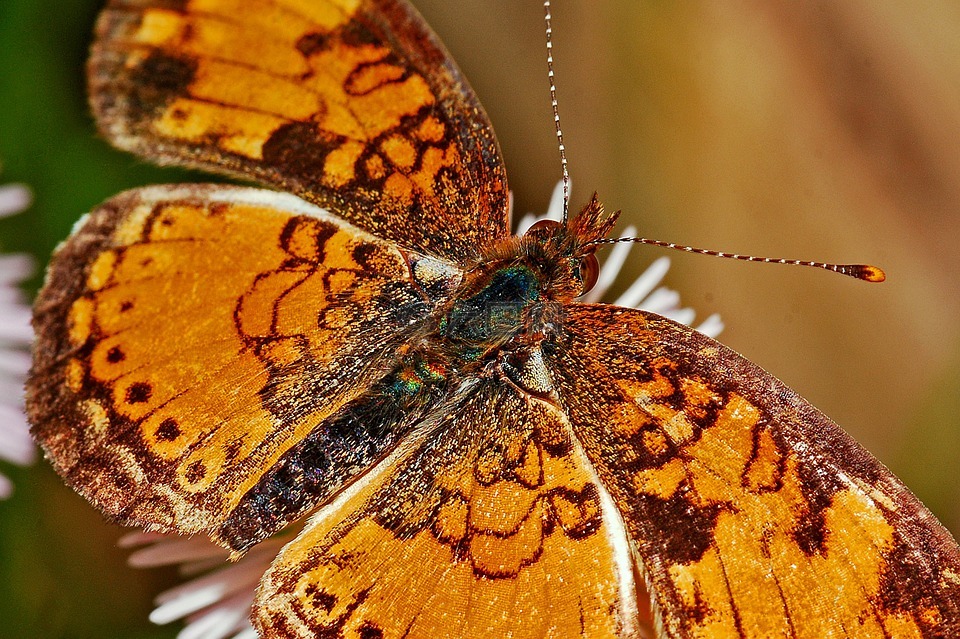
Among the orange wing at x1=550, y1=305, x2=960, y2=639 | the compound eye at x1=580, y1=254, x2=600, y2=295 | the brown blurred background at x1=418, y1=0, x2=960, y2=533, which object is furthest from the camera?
the brown blurred background at x1=418, y1=0, x2=960, y2=533

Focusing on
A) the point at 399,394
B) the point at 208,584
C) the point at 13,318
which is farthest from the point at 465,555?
the point at 13,318

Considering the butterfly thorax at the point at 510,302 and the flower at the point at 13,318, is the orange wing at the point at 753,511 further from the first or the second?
the flower at the point at 13,318

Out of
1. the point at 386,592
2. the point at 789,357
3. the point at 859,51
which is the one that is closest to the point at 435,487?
the point at 386,592

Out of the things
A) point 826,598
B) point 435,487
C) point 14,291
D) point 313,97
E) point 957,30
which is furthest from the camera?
point 957,30

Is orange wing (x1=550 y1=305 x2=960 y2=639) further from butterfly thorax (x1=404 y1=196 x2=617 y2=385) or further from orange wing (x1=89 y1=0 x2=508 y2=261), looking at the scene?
orange wing (x1=89 y1=0 x2=508 y2=261)

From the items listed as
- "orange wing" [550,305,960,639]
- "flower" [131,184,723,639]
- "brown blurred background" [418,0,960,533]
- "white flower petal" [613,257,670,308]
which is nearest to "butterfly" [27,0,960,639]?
"orange wing" [550,305,960,639]

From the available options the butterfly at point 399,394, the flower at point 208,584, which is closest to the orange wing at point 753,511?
the butterfly at point 399,394

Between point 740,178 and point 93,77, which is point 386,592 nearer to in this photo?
point 93,77
